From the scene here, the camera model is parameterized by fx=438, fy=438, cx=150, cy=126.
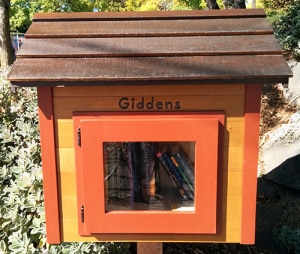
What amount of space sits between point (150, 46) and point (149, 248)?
3.76 feet

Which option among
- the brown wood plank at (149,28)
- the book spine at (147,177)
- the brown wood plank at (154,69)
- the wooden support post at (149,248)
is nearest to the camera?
the brown wood plank at (154,69)

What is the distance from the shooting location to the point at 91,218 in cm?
206

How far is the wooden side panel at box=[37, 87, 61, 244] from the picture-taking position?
79.3 inches

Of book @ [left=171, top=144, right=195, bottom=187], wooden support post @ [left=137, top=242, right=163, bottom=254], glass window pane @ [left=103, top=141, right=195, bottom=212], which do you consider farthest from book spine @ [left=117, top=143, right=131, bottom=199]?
wooden support post @ [left=137, top=242, right=163, bottom=254]

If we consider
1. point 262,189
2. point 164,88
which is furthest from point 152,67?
point 262,189

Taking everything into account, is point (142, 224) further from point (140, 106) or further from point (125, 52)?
point (125, 52)

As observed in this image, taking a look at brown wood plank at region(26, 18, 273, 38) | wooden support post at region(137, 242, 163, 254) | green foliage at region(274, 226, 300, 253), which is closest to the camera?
brown wood plank at region(26, 18, 273, 38)

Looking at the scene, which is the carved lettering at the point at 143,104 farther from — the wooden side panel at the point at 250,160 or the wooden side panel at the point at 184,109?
the wooden side panel at the point at 250,160

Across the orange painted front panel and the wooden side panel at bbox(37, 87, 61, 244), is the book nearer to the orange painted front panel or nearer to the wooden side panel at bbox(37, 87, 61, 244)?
the orange painted front panel

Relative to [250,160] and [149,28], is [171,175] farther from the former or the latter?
[149,28]

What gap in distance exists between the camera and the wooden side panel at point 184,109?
1984 mm

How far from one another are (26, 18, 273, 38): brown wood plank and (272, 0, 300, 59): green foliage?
4076 mm

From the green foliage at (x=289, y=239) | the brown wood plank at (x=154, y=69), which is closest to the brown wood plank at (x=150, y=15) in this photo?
the brown wood plank at (x=154, y=69)

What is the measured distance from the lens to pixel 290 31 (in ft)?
21.1
